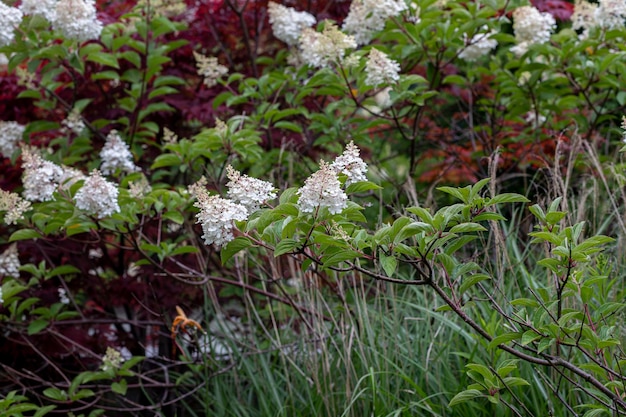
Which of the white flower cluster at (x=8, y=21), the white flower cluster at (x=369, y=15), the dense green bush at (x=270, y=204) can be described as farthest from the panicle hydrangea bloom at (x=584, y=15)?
the white flower cluster at (x=8, y=21)

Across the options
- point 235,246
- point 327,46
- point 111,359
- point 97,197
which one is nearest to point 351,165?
point 235,246

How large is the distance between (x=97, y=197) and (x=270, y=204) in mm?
620

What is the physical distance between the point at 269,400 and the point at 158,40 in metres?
1.76

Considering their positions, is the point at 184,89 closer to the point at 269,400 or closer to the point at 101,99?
the point at 101,99

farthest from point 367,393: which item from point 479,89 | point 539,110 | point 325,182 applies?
point 479,89

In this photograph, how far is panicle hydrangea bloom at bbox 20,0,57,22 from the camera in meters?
3.11

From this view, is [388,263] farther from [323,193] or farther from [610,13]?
[610,13]

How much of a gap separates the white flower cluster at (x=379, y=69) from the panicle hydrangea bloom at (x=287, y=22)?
738 millimetres

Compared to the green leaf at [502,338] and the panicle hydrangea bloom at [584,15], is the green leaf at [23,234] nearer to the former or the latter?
the green leaf at [502,338]

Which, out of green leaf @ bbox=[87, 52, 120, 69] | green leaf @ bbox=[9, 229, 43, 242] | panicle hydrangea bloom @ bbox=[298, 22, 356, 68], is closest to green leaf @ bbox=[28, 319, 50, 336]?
green leaf @ bbox=[9, 229, 43, 242]

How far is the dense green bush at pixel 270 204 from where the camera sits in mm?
2631

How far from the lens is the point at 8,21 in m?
3.03

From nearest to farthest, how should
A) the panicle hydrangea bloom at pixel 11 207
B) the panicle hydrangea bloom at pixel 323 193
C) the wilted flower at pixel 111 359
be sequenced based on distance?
1. the panicle hydrangea bloom at pixel 323 193
2. the panicle hydrangea bloom at pixel 11 207
3. the wilted flower at pixel 111 359

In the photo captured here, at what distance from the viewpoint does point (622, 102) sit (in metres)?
3.15
